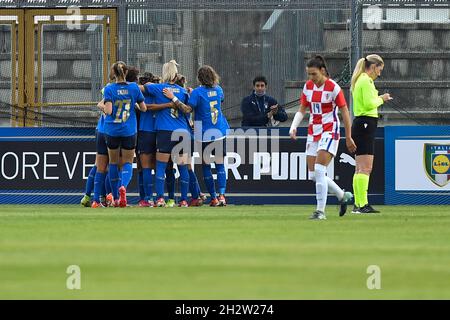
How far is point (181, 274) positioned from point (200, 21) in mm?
13463

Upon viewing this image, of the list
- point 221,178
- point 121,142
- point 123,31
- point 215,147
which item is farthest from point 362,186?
point 123,31

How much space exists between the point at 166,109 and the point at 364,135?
359cm

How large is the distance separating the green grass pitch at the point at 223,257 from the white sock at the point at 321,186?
233 mm

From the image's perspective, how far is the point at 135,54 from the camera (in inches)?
840

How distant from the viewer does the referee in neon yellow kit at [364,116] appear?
16797 millimetres

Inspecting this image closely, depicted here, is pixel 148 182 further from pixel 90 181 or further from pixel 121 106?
pixel 121 106

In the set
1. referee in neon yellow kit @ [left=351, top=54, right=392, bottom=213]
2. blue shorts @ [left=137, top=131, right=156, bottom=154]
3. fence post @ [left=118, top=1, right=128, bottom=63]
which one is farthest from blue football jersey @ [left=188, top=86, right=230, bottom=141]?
referee in neon yellow kit @ [left=351, top=54, right=392, bottom=213]

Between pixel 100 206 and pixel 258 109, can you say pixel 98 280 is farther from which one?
pixel 258 109

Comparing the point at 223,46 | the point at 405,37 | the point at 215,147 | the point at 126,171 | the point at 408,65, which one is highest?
the point at 405,37

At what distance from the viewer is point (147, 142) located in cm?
1947

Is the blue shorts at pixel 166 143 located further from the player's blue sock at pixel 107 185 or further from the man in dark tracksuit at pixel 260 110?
the man in dark tracksuit at pixel 260 110

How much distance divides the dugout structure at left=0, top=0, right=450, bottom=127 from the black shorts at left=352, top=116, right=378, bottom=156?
398cm

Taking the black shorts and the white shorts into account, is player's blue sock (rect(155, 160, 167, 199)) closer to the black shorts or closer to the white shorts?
the black shorts
